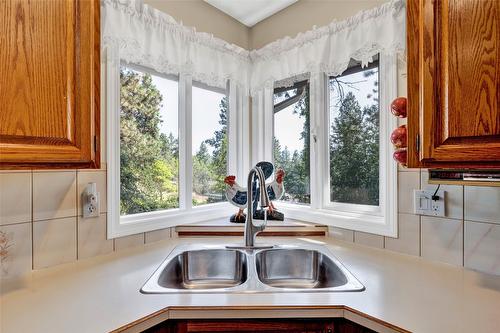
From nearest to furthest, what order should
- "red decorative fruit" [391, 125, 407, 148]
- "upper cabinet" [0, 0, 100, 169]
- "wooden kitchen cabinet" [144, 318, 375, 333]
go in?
1. "upper cabinet" [0, 0, 100, 169]
2. "wooden kitchen cabinet" [144, 318, 375, 333]
3. "red decorative fruit" [391, 125, 407, 148]

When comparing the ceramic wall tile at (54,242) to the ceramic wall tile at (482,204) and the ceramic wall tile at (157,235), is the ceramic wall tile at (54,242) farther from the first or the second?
the ceramic wall tile at (482,204)

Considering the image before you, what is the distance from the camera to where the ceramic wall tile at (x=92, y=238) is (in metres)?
1.21

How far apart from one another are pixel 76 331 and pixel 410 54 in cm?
125

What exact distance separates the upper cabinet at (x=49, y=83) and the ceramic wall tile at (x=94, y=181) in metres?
0.39

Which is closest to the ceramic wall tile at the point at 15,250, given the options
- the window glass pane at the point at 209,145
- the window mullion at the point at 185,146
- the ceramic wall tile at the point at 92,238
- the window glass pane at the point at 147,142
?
the ceramic wall tile at the point at 92,238

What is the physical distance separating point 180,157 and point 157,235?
1.59 ft

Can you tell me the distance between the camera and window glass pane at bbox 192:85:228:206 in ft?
6.01

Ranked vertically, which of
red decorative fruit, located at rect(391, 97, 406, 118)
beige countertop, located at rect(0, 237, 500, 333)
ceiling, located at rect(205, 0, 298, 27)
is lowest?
beige countertop, located at rect(0, 237, 500, 333)

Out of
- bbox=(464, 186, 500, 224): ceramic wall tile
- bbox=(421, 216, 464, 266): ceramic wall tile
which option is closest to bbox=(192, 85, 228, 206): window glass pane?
bbox=(421, 216, 464, 266): ceramic wall tile

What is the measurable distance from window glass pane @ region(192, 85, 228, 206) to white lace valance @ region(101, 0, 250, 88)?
14cm

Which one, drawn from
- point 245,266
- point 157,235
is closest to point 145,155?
point 157,235

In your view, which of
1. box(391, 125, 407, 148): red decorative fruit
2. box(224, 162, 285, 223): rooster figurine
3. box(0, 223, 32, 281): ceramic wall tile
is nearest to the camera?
box(0, 223, 32, 281): ceramic wall tile

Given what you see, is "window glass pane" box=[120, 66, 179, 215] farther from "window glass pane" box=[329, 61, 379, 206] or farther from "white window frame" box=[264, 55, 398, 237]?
Answer: "window glass pane" box=[329, 61, 379, 206]

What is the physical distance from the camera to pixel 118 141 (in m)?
1.37
